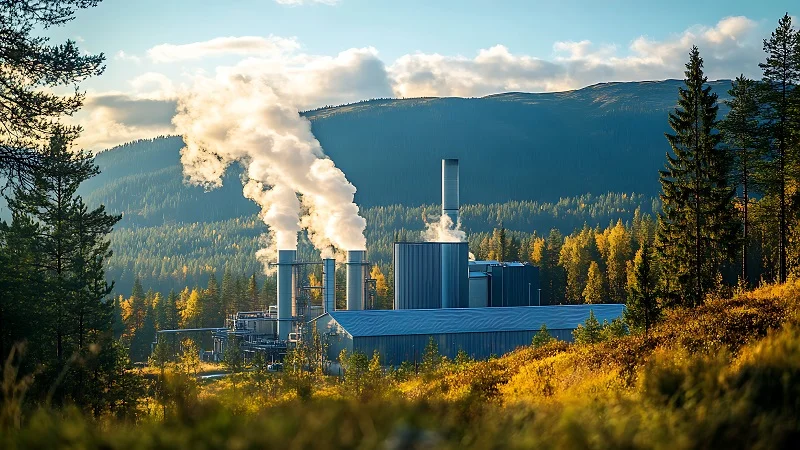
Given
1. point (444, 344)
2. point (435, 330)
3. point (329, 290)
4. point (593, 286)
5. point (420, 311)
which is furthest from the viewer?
point (593, 286)

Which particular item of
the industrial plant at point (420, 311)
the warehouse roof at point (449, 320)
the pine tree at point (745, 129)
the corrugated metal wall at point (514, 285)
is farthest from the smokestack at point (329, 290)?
the pine tree at point (745, 129)

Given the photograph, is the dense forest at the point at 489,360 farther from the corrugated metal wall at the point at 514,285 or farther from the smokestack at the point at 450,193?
the corrugated metal wall at the point at 514,285

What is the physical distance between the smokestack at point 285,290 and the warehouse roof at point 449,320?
7774 millimetres

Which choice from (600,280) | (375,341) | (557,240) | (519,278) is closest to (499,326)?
(375,341)

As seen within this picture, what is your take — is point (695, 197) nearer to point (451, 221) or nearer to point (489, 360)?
point (489, 360)

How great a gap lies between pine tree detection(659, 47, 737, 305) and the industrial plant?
1943cm

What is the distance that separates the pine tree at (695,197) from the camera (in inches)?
1524

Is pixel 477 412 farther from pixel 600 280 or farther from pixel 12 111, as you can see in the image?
pixel 600 280

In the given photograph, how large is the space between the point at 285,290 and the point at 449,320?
14.6 meters

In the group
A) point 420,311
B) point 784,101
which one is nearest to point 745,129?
point 784,101

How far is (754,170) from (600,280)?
150 ft

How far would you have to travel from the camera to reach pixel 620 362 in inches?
545

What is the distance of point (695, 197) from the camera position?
40.3m

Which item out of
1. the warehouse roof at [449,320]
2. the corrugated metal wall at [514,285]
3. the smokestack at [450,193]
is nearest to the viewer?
the warehouse roof at [449,320]
